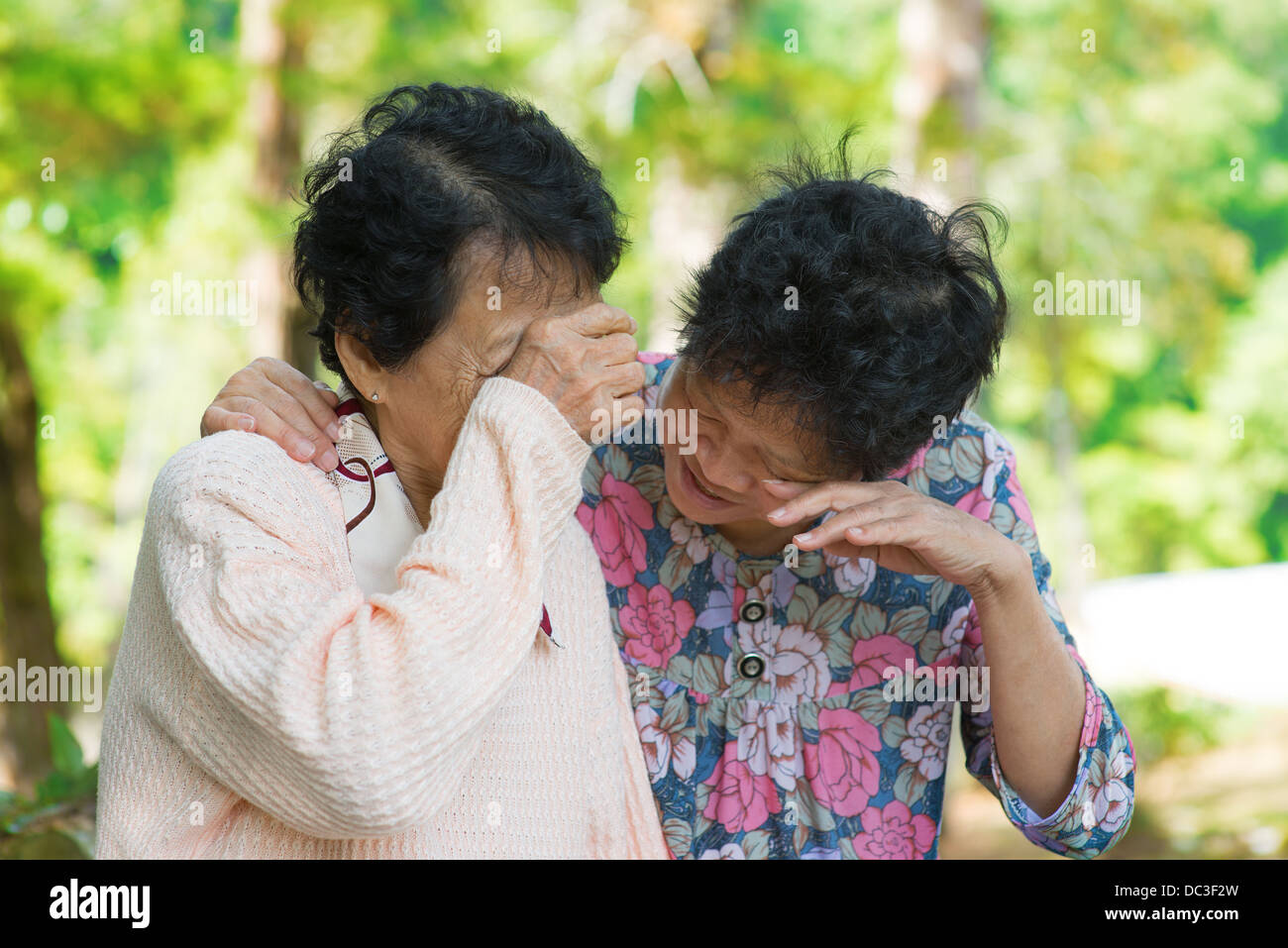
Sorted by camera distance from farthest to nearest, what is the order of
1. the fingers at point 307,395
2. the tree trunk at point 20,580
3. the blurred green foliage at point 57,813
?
1. the tree trunk at point 20,580
2. the blurred green foliage at point 57,813
3. the fingers at point 307,395

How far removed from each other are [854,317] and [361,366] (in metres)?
0.81

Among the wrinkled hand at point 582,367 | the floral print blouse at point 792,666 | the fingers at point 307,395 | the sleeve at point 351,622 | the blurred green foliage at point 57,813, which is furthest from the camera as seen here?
the blurred green foliage at point 57,813

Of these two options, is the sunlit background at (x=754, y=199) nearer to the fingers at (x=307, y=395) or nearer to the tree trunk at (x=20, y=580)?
the tree trunk at (x=20, y=580)

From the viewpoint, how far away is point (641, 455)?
2.36 meters

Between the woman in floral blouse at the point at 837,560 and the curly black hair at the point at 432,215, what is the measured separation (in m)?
0.21

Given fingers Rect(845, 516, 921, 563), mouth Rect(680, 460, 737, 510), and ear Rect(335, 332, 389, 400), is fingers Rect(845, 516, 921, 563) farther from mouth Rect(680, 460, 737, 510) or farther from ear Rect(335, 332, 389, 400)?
ear Rect(335, 332, 389, 400)

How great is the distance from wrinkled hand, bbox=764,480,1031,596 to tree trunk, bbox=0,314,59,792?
4.89 meters

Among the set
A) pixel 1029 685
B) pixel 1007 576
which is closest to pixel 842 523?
pixel 1007 576

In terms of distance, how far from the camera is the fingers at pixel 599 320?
1.82 m

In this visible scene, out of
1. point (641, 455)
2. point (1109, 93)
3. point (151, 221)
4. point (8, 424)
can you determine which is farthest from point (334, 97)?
point (1109, 93)

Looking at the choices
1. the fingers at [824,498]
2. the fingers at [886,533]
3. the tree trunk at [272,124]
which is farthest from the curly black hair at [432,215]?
the tree trunk at [272,124]

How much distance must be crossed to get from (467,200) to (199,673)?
0.82 meters

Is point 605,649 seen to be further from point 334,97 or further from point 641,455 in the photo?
point 334,97

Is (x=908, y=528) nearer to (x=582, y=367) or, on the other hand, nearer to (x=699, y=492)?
(x=699, y=492)
